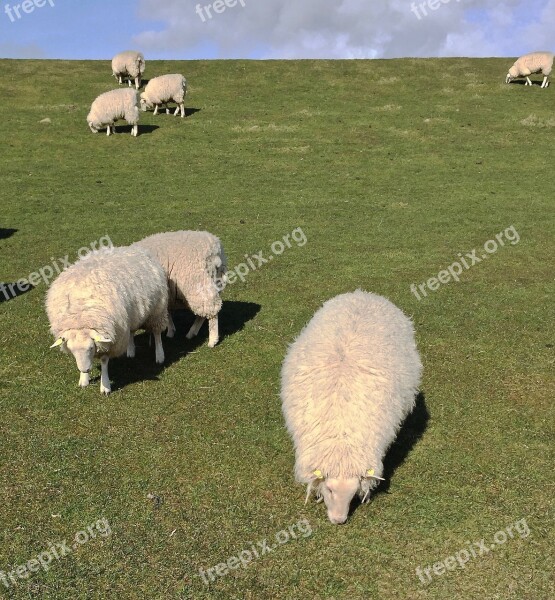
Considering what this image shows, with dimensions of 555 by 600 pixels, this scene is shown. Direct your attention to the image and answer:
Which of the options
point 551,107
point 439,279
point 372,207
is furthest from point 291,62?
point 439,279

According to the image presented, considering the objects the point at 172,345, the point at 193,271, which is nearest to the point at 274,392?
the point at 172,345

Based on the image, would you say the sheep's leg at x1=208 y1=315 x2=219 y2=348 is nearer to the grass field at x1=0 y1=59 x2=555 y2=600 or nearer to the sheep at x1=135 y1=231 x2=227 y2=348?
the sheep at x1=135 y1=231 x2=227 y2=348

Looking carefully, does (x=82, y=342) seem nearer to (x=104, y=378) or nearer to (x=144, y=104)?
(x=104, y=378)

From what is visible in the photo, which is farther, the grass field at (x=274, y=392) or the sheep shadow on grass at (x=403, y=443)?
the sheep shadow on grass at (x=403, y=443)

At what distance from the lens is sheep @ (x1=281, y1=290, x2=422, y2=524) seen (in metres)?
5.14

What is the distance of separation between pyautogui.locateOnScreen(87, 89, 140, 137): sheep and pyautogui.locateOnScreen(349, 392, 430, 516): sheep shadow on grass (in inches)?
819

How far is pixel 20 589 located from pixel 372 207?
14893 mm

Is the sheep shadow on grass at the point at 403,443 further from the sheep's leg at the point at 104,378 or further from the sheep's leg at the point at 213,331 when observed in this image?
the sheep's leg at the point at 104,378

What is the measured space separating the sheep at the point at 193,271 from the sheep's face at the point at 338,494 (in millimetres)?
4218

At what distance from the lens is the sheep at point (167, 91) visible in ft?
86.6

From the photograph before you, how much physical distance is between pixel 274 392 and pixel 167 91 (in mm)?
22819

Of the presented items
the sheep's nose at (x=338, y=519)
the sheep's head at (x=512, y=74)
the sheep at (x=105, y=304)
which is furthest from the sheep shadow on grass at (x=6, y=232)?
the sheep's head at (x=512, y=74)

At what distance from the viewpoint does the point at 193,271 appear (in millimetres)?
→ 8641

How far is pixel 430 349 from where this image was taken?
29.2 feet
